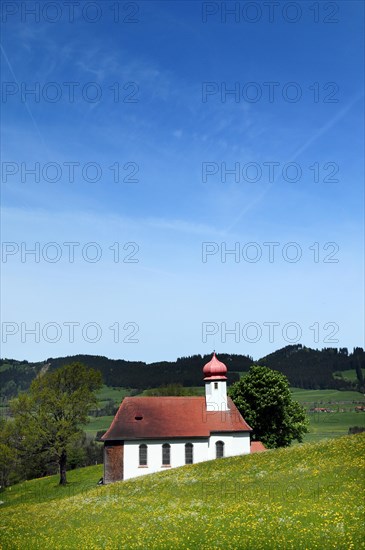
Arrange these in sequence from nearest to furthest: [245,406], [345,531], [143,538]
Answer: [345,531] < [143,538] < [245,406]

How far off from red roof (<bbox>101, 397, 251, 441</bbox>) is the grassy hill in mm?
9959

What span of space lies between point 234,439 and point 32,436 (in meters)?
24.9

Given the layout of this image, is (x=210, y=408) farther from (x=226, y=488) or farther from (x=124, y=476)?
(x=226, y=488)

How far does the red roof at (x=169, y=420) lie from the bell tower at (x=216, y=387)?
0.73 metres

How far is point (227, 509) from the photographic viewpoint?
3409 centimetres

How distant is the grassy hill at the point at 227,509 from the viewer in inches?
1109

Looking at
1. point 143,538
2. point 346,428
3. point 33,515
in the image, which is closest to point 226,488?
point 143,538

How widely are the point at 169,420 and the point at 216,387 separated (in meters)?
7.81

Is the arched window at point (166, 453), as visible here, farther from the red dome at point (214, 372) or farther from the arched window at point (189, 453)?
the red dome at point (214, 372)

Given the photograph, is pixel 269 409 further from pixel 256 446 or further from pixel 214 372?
pixel 214 372

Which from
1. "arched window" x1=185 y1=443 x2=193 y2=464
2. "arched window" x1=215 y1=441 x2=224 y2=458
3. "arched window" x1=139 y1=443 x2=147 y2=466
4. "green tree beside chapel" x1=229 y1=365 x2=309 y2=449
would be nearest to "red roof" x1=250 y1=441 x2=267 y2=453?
"green tree beside chapel" x1=229 y1=365 x2=309 y2=449

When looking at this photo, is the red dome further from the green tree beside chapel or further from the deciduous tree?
the deciduous tree

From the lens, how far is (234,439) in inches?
2564

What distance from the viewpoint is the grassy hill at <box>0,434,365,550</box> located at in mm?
28172
